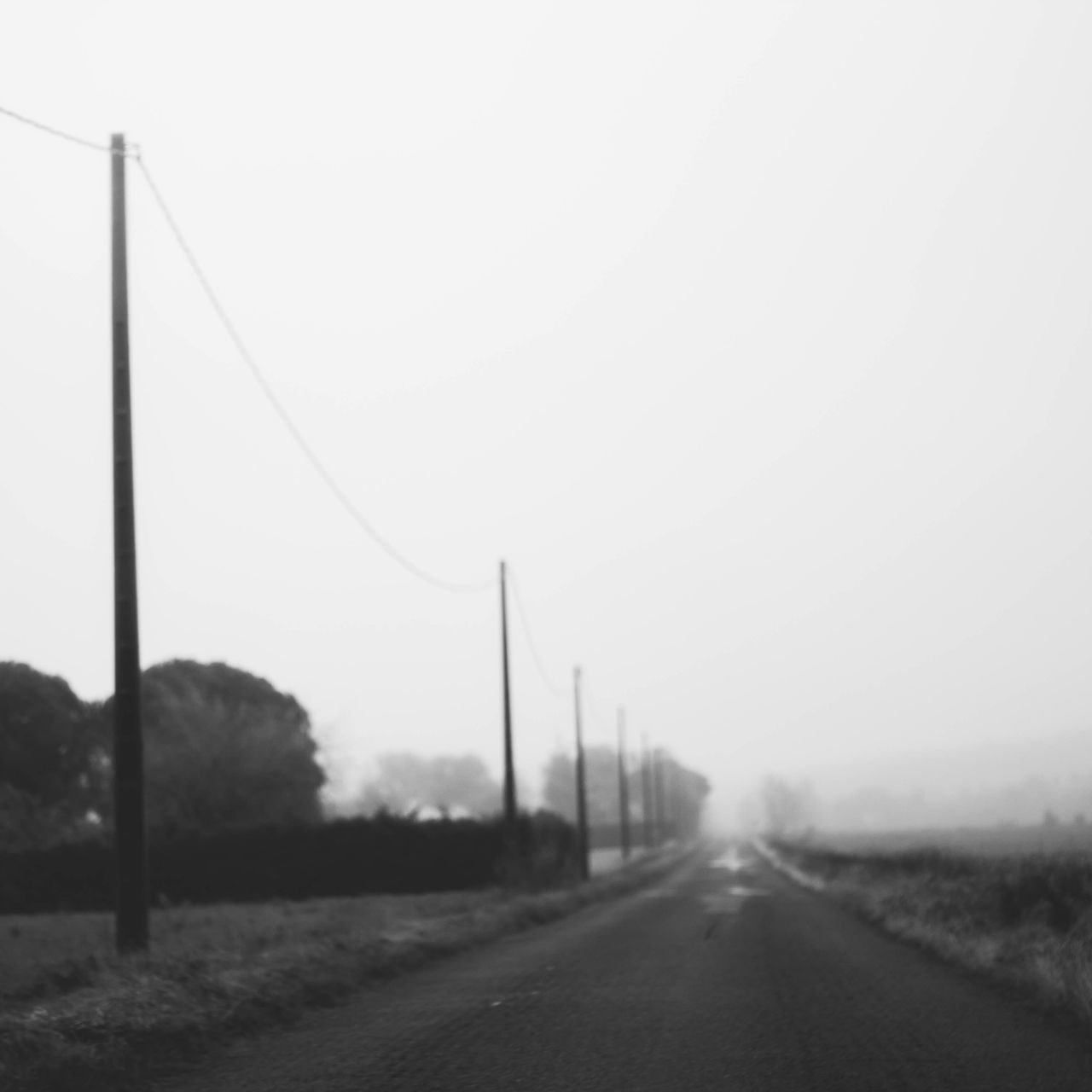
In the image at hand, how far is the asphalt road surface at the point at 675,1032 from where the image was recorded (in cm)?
818

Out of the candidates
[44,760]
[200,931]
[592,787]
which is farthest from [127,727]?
[592,787]

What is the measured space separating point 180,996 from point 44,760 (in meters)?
25.2

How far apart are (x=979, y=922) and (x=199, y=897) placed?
102 feet

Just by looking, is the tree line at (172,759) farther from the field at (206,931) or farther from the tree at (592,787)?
the tree at (592,787)

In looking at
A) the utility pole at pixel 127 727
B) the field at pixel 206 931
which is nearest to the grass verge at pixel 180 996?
the field at pixel 206 931

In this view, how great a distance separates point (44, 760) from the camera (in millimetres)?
34031

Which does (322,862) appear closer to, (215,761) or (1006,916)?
(215,761)

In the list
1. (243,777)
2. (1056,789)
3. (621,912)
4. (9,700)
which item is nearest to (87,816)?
(243,777)

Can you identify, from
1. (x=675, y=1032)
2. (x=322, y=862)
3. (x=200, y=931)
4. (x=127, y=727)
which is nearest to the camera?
(x=675, y=1032)

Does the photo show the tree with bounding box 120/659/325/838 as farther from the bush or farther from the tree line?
the bush

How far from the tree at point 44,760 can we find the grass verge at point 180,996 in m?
6.76

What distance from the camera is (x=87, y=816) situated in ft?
142

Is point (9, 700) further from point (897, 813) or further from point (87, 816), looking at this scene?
point (897, 813)

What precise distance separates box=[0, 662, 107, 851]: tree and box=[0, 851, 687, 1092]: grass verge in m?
6.76
